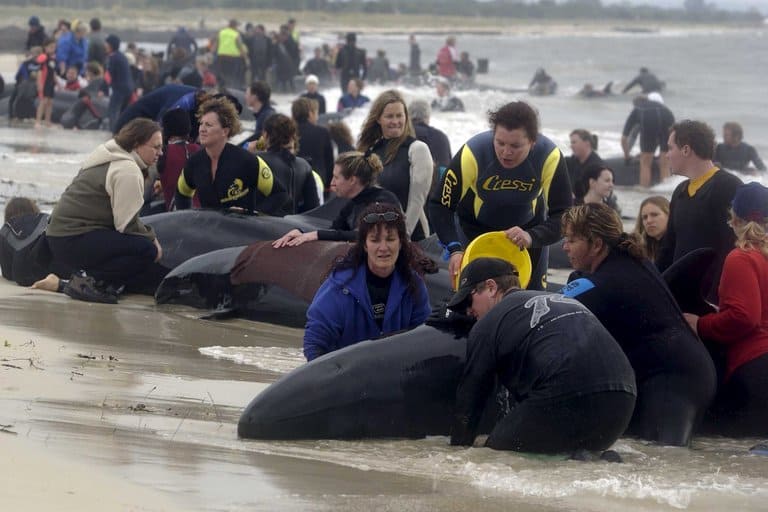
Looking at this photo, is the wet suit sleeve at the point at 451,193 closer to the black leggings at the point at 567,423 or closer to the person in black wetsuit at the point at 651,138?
the black leggings at the point at 567,423

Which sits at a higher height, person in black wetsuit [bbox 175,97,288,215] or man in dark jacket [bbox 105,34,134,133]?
person in black wetsuit [bbox 175,97,288,215]

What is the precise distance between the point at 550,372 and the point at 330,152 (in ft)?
26.0

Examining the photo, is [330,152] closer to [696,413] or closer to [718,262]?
[718,262]

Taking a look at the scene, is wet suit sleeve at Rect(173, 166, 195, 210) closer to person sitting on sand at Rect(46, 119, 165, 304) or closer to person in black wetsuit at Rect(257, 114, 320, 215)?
person sitting on sand at Rect(46, 119, 165, 304)

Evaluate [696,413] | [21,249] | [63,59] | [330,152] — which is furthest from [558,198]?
→ [63,59]

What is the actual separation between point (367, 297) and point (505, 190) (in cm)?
146

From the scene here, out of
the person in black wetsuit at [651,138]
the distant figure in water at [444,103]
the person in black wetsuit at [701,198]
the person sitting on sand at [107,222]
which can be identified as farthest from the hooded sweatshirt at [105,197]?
the distant figure in water at [444,103]

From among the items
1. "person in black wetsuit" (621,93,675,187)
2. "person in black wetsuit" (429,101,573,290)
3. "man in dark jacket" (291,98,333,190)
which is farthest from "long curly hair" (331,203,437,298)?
"person in black wetsuit" (621,93,675,187)

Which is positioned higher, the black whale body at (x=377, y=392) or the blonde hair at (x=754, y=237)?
the blonde hair at (x=754, y=237)

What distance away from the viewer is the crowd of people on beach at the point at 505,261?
21.5 ft

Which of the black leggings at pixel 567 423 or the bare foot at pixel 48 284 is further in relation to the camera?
the bare foot at pixel 48 284

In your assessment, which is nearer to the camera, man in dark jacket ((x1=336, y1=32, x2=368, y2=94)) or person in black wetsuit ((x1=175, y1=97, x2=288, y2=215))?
person in black wetsuit ((x1=175, y1=97, x2=288, y2=215))

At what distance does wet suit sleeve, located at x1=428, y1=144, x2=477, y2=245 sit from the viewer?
841cm

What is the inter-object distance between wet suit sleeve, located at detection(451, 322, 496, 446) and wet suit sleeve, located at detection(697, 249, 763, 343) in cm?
151
